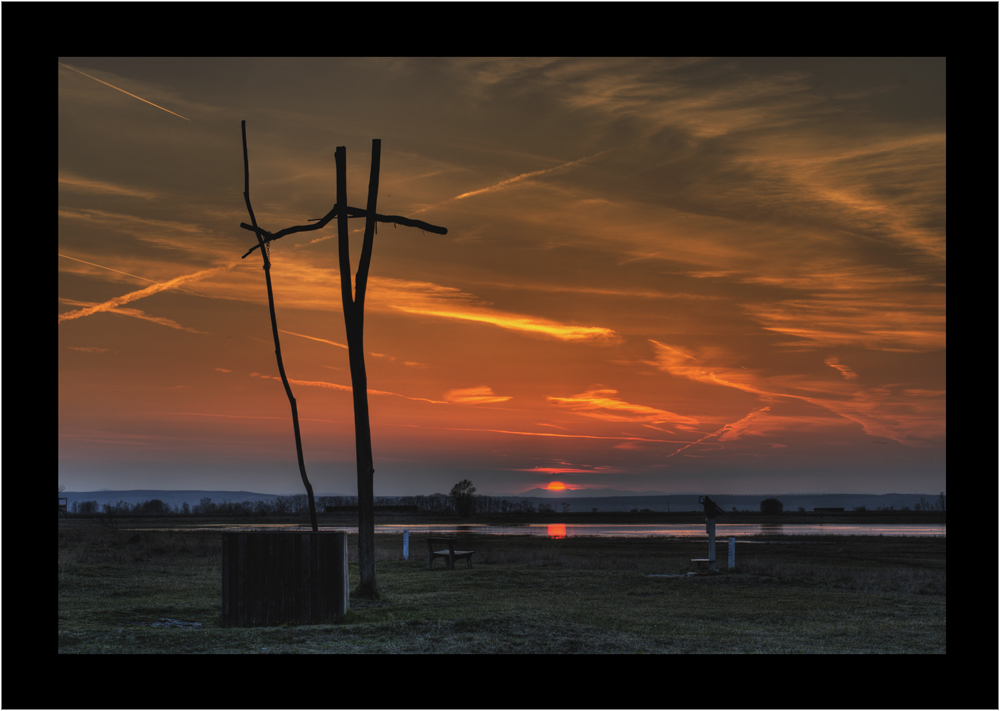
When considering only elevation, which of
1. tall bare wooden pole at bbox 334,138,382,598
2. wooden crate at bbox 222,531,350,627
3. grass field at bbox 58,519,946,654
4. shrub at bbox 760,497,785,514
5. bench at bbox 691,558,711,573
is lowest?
shrub at bbox 760,497,785,514

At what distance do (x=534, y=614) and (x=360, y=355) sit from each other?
585cm

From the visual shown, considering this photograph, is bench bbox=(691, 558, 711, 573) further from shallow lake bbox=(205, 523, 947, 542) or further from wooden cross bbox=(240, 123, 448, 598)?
shallow lake bbox=(205, 523, 947, 542)

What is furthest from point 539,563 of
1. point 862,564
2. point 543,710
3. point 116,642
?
point 543,710

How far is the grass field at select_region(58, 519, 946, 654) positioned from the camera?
A: 33.0 feet

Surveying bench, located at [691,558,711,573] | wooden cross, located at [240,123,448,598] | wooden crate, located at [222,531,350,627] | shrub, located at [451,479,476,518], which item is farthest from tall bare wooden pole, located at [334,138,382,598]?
shrub, located at [451,479,476,518]

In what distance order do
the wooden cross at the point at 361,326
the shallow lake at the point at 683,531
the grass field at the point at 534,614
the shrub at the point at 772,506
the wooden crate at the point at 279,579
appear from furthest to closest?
the shrub at the point at 772,506 < the shallow lake at the point at 683,531 < the wooden cross at the point at 361,326 < the wooden crate at the point at 279,579 < the grass field at the point at 534,614

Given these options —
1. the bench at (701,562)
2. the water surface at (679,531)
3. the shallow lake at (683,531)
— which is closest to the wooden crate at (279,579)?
the bench at (701,562)

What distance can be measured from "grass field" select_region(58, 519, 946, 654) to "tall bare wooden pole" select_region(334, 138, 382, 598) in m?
1.29

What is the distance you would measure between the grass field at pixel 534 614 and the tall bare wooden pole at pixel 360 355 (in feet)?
4.23

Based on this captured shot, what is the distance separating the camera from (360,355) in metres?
15.5

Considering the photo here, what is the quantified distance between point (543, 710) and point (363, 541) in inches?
347

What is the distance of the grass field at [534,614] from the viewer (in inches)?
396

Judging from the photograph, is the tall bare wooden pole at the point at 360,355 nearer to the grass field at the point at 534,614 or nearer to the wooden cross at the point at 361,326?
the wooden cross at the point at 361,326

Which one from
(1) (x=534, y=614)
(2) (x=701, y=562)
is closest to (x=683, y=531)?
(2) (x=701, y=562)
